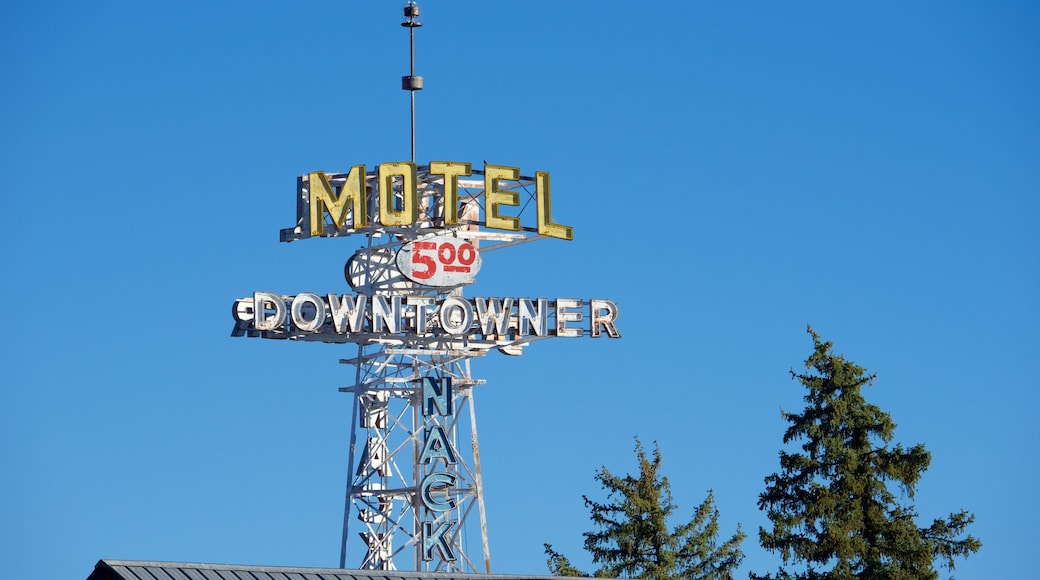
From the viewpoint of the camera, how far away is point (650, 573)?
290 ft

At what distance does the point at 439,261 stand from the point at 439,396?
14.0 feet

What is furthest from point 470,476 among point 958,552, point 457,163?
point 958,552

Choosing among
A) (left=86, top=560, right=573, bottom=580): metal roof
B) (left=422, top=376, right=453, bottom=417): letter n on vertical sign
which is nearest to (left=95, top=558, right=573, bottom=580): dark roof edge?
(left=86, top=560, right=573, bottom=580): metal roof

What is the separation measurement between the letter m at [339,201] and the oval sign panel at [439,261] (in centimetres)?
199

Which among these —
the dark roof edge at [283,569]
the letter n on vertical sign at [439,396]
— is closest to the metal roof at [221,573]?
the dark roof edge at [283,569]

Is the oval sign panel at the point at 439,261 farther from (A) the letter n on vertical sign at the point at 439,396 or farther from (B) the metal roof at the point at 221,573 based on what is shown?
(B) the metal roof at the point at 221,573

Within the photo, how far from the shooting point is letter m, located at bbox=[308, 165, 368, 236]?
8225 cm

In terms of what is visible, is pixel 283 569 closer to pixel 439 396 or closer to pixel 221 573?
pixel 221 573

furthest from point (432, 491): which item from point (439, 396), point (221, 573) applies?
point (221, 573)

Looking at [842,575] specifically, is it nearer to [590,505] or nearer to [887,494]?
[887,494]

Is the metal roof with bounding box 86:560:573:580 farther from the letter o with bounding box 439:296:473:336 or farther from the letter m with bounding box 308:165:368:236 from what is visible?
the letter m with bounding box 308:165:368:236

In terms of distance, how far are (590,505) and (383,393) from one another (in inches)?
403

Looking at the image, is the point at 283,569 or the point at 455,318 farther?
the point at 455,318

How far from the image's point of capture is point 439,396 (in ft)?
Answer: 273
